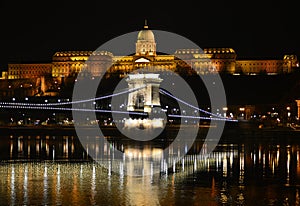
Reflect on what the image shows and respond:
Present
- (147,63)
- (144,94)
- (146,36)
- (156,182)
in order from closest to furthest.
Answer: (156,182) < (144,94) < (147,63) < (146,36)

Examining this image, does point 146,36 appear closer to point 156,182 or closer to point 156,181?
point 156,181

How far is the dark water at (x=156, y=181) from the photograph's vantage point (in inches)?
681

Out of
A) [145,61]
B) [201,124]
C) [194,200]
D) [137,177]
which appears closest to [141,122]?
[201,124]

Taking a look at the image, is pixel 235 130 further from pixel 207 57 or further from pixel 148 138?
pixel 207 57

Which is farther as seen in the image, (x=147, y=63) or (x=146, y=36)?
(x=146, y=36)

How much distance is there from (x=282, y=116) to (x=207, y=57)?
1830 inches

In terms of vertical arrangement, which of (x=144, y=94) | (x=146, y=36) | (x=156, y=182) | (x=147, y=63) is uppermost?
(x=146, y=36)

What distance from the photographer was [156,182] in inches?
Answer: 785

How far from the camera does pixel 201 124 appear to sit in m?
60.0

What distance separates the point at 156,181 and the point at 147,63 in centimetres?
8743

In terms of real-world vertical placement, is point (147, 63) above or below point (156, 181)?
above

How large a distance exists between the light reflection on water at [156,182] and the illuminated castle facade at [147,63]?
78.1m

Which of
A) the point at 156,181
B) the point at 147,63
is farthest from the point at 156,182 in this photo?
the point at 147,63

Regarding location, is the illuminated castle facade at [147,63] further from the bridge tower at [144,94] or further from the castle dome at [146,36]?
the bridge tower at [144,94]
